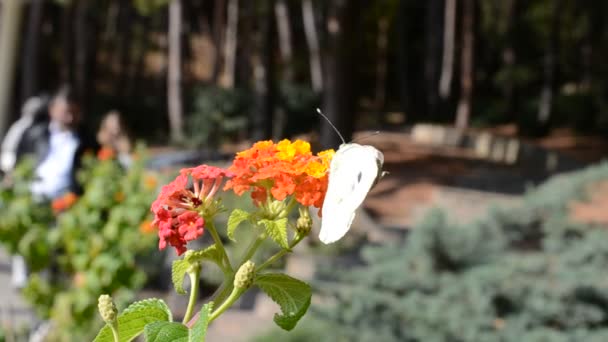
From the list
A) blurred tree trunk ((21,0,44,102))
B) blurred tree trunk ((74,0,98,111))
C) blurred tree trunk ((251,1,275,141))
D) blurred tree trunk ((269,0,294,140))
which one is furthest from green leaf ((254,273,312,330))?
blurred tree trunk ((74,0,98,111))

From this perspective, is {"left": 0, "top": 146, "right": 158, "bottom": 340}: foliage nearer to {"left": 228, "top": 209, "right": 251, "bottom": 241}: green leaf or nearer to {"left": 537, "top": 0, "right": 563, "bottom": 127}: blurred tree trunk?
{"left": 228, "top": 209, "right": 251, "bottom": 241}: green leaf

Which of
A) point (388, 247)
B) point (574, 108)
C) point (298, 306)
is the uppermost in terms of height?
point (298, 306)

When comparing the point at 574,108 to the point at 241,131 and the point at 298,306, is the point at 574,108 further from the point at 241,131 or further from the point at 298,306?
the point at 298,306

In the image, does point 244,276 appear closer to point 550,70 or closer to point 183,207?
point 183,207

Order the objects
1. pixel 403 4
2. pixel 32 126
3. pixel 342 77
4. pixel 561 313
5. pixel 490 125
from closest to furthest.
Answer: pixel 561 313 < pixel 32 126 < pixel 342 77 < pixel 490 125 < pixel 403 4

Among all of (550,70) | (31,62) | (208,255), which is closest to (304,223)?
(208,255)

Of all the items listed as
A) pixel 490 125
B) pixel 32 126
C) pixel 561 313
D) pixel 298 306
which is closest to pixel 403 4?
pixel 490 125

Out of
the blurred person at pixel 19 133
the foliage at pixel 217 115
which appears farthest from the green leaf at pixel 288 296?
the foliage at pixel 217 115
